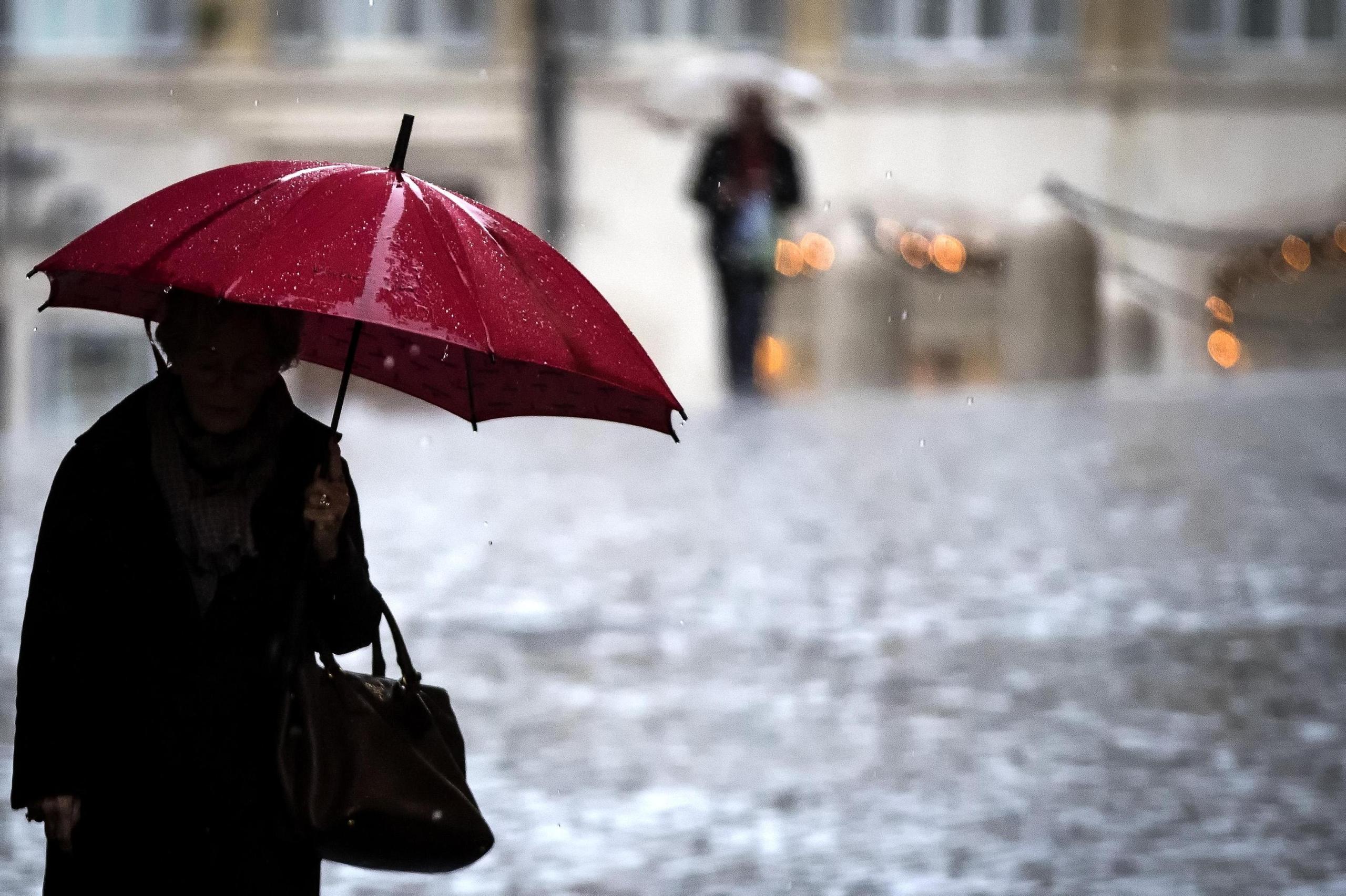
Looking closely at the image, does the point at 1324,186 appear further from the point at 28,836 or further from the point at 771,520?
the point at 28,836

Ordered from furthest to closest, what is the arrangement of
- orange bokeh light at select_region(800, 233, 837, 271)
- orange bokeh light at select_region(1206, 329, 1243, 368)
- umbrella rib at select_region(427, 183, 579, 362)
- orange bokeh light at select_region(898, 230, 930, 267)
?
orange bokeh light at select_region(1206, 329, 1243, 368), orange bokeh light at select_region(898, 230, 930, 267), orange bokeh light at select_region(800, 233, 837, 271), umbrella rib at select_region(427, 183, 579, 362)

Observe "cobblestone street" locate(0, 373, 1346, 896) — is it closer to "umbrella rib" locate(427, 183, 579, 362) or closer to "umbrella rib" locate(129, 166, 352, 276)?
"umbrella rib" locate(427, 183, 579, 362)

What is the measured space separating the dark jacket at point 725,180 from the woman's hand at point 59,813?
495 inches

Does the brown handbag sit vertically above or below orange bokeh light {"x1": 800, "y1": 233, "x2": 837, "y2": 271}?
above

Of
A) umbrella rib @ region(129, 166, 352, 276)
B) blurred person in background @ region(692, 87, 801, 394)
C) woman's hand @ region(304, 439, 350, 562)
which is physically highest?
umbrella rib @ region(129, 166, 352, 276)

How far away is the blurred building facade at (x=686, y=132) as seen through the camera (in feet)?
86.8

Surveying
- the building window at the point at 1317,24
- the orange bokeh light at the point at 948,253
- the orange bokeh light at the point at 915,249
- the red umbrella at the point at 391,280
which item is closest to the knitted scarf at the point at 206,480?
the red umbrella at the point at 391,280

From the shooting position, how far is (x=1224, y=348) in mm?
25547

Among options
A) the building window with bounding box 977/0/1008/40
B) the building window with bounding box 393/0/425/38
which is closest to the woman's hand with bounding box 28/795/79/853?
the building window with bounding box 393/0/425/38

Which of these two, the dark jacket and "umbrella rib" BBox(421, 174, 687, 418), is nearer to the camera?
"umbrella rib" BBox(421, 174, 687, 418)

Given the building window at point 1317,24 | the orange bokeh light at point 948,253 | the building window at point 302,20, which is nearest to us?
the orange bokeh light at point 948,253

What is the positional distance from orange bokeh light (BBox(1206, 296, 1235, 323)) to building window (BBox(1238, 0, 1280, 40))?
5242 mm

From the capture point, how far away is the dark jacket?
49.8 feet

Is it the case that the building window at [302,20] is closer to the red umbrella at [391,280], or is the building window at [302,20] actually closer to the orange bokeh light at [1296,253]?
the orange bokeh light at [1296,253]
